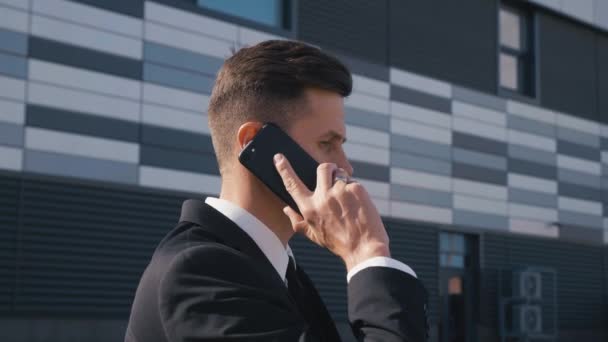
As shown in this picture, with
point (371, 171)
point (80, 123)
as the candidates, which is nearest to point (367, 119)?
point (371, 171)

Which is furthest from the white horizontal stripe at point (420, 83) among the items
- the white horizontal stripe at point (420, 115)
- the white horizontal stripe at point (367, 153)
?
the white horizontal stripe at point (367, 153)

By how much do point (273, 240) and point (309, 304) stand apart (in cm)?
24

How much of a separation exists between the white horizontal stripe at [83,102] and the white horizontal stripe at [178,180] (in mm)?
877

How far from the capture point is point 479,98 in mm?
19578

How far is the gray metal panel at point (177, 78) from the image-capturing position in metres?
13.6

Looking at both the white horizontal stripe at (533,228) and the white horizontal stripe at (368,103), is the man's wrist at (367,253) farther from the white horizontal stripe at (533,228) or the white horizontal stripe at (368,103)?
the white horizontal stripe at (533,228)

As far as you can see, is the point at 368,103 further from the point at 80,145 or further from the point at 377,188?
the point at 80,145

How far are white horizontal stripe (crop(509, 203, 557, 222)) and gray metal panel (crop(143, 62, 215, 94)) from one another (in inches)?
349

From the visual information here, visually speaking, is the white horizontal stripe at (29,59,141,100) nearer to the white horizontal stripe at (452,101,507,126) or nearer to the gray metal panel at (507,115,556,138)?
the white horizontal stripe at (452,101,507,126)

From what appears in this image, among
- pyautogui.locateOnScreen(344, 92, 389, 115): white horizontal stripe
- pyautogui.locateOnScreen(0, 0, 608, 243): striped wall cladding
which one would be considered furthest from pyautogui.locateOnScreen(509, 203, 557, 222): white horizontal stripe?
pyautogui.locateOnScreen(344, 92, 389, 115): white horizontal stripe

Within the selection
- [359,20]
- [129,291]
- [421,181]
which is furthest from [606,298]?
[129,291]

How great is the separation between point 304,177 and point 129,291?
11316 millimetres

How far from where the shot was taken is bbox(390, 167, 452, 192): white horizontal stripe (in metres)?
17.5

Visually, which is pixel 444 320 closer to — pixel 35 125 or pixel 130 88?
pixel 130 88
